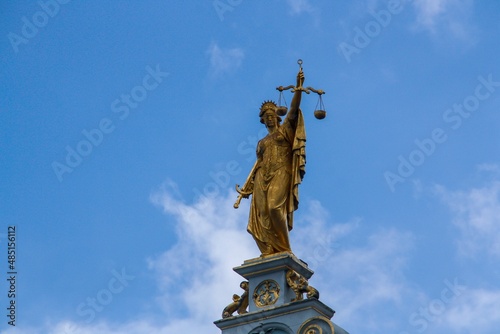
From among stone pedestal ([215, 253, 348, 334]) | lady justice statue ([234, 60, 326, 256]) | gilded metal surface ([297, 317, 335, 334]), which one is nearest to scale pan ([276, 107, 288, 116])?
lady justice statue ([234, 60, 326, 256])

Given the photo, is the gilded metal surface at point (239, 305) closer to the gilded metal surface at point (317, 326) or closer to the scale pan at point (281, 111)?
the gilded metal surface at point (317, 326)

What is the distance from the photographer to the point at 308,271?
37344 millimetres

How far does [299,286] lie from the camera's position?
36594 millimetres

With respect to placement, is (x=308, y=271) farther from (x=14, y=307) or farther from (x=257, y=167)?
(x=14, y=307)

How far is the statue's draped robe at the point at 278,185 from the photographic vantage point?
123 feet

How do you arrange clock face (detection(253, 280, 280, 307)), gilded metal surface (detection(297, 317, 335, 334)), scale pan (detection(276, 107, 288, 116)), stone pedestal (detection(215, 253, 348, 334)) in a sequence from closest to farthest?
1. gilded metal surface (detection(297, 317, 335, 334))
2. stone pedestal (detection(215, 253, 348, 334))
3. clock face (detection(253, 280, 280, 307))
4. scale pan (detection(276, 107, 288, 116))

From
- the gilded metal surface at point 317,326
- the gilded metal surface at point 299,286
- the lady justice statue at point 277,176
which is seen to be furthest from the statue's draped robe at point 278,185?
the gilded metal surface at point 317,326

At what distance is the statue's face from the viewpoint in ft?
126

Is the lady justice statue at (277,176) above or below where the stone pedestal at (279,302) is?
above

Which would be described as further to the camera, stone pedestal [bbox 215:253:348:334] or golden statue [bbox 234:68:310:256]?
golden statue [bbox 234:68:310:256]

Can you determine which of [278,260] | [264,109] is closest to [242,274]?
[278,260]

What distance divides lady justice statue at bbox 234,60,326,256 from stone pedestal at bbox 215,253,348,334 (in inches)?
19.0

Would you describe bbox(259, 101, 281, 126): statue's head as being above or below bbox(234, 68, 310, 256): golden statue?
above

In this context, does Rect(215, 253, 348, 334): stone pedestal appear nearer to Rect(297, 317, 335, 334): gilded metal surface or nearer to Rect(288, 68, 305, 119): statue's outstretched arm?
Rect(297, 317, 335, 334): gilded metal surface
